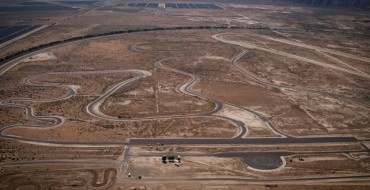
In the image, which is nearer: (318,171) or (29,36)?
(318,171)

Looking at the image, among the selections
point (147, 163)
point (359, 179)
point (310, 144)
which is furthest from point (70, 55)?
point (359, 179)

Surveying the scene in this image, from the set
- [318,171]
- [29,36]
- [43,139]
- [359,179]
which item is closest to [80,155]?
[43,139]

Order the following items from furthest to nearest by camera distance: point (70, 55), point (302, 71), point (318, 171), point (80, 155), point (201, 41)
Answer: point (201, 41), point (70, 55), point (302, 71), point (80, 155), point (318, 171)

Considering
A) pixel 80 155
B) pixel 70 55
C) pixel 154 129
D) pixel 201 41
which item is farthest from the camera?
pixel 201 41

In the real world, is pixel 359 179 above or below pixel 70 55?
below

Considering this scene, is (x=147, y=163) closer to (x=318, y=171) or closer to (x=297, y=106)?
(x=318, y=171)

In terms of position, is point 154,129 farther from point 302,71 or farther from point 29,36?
point 29,36
